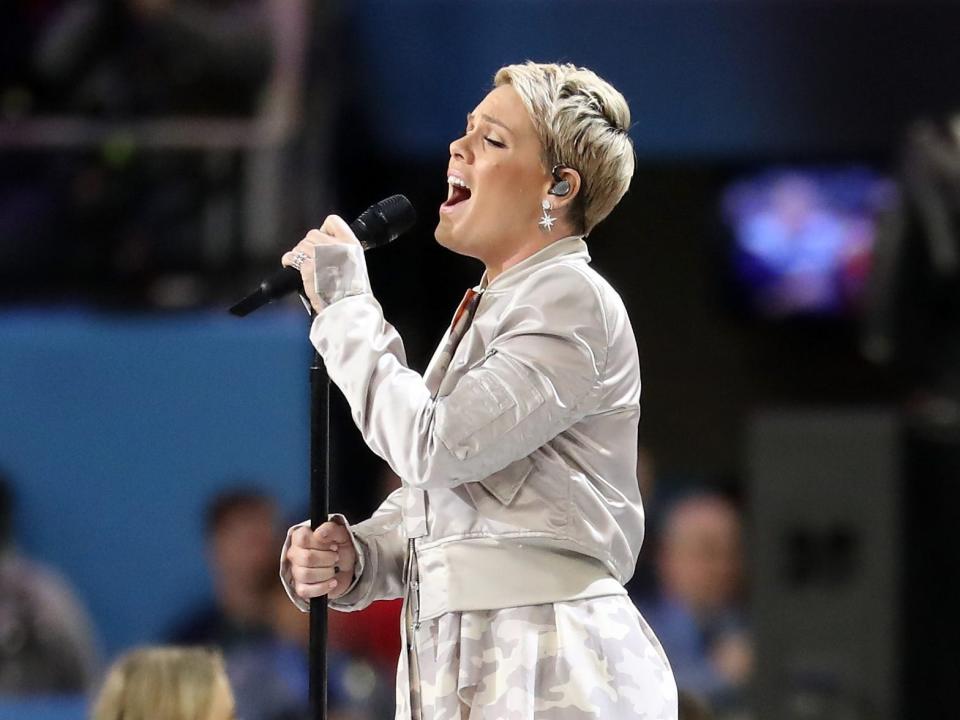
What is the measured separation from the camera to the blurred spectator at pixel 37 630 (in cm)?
499

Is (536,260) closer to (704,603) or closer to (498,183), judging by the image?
(498,183)

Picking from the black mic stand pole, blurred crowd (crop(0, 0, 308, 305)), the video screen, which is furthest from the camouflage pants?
the video screen

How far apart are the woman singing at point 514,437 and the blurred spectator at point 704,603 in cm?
317

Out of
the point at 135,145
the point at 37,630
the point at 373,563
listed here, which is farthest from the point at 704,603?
the point at 373,563

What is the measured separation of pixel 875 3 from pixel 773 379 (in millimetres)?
1667

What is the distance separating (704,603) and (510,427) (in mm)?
3805

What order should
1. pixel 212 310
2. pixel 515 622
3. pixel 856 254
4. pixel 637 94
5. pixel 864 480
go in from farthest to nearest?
pixel 856 254 → pixel 637 94 → pixel 212 310 → pixel 864 480 → pixel 515 622

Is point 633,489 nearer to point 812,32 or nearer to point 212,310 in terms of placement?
point 212,310

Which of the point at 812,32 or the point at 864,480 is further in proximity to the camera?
the point at 812,32

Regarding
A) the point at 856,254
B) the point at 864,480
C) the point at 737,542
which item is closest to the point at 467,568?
the point at 864,480

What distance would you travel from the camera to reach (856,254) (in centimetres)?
691

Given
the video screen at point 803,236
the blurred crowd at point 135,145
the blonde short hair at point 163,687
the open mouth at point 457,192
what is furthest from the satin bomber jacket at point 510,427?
the video screen at point 803,236

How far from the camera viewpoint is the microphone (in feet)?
7.09

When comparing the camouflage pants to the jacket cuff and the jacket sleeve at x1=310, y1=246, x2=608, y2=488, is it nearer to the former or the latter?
the jacket sleeve at x1=310, y1=246, x2=608, y2=488
